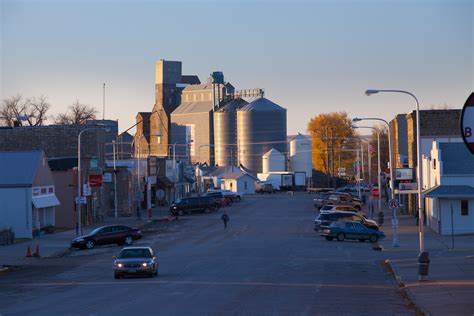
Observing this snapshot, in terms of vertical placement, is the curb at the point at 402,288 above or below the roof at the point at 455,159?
below

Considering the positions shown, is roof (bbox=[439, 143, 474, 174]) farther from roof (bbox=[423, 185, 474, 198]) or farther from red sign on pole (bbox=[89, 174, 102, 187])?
red sign on pole (bbox=[89, 174, 102, 187])

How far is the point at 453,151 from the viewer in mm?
61031

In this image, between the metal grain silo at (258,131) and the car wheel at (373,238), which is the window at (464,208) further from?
the metal grain silo at (258,131)

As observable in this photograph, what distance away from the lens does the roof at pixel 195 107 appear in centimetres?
15975

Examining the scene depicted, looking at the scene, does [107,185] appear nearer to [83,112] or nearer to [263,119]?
[83,112]

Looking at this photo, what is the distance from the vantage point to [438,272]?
108ft

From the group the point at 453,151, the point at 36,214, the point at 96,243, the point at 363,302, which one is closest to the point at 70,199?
the point at 36,214

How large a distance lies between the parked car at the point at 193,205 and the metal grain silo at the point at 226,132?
61904 mm

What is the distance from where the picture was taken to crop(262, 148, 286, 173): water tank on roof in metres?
150

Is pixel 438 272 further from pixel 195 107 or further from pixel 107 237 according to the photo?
pixel 195 107

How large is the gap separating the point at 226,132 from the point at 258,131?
22.2ft

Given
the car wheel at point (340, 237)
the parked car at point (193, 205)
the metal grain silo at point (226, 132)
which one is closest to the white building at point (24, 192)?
the car wheel at point (340, 237)

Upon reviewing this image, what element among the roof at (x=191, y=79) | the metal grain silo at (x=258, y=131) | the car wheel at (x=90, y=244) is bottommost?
the car wheel at (x=90, y=244)

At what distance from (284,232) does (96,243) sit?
584 inches
